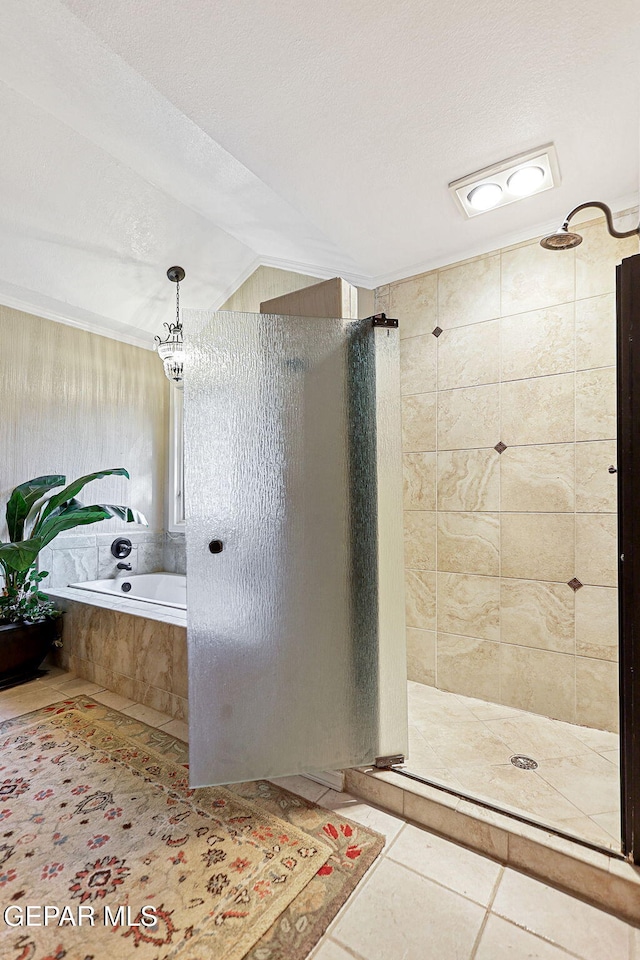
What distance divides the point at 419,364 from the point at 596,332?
86 cm

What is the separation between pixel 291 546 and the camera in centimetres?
167

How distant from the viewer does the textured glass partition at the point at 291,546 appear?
5.28 ft

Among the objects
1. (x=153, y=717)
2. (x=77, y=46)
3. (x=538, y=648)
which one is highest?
(x=77, y=46)

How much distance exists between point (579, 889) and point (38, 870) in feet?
5.08

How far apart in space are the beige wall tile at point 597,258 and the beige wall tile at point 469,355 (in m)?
0.40

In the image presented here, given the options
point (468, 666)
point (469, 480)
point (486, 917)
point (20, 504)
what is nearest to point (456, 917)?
point (486, 917)

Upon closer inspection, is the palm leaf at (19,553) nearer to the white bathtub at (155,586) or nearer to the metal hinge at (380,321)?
the white bathtub at (155,586)

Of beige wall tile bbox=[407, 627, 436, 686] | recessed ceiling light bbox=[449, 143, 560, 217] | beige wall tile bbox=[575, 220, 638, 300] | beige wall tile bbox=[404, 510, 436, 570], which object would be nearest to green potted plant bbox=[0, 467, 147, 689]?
beige wall tile bbox=[404, 510, 436, 570]

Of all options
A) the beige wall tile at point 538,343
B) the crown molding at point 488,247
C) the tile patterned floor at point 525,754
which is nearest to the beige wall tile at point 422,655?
the tile patterned floor at point 525,754

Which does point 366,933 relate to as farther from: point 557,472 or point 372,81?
point 372,81

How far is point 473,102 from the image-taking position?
1.51 meters

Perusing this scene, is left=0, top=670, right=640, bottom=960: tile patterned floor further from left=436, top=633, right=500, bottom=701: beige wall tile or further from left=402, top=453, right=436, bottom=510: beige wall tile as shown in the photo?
left=402, top=453, right=436, bottom=510: beige wall tile

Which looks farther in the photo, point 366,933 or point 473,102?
point 473,102

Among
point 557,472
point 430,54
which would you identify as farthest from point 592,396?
point 430,54
